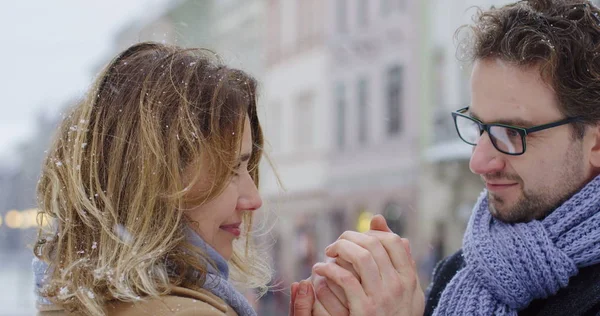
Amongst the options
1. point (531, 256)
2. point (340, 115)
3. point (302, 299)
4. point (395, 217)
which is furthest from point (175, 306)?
point (340, 115)

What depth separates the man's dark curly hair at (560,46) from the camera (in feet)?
7.73

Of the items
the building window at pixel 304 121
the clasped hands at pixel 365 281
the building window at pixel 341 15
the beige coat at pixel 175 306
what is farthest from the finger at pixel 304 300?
the building window at pixel 304 121

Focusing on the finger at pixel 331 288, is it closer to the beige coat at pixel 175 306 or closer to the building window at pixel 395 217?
the beige coat at pixel 175 306

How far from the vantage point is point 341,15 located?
75.7 ft

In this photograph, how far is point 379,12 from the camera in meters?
21.0

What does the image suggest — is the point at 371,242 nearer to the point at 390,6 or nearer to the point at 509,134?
the point at 509,134

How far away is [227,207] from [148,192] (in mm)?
201

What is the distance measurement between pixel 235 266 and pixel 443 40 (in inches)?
651

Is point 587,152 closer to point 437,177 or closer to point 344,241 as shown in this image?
point 344,241

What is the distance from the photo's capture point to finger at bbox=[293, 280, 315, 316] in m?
2.22

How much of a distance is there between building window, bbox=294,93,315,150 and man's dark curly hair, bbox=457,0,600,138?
859 inches

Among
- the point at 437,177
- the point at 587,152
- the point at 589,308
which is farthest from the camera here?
the point at 437,177

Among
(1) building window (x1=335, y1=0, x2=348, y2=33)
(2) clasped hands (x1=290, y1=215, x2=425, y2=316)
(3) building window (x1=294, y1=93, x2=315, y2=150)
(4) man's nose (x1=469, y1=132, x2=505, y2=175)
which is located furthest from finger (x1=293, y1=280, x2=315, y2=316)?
(3) building window (x1=294, y1=93, x2=315, y2=150)

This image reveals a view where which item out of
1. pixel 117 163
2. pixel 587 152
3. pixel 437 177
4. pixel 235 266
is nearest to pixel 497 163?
pixel 587 152
